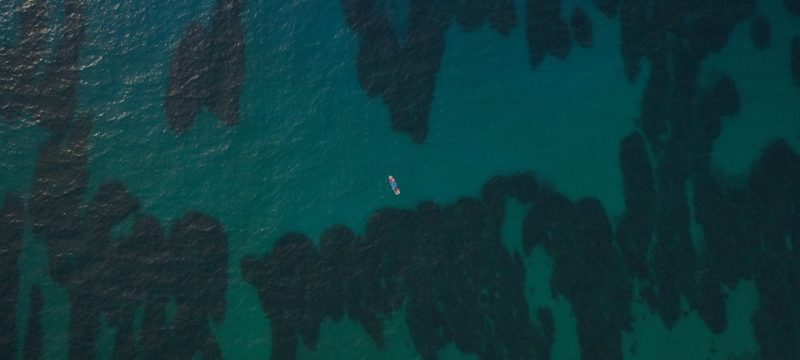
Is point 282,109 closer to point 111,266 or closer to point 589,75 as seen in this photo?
point 111,266

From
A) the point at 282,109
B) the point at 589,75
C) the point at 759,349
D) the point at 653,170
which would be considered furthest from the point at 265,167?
the point at 759,349

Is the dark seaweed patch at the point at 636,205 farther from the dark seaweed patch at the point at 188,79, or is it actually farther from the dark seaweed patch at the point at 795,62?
the dark seaweed patch at the point at 188,79

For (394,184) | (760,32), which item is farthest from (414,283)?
(760,32)

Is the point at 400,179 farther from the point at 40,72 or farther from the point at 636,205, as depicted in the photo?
the point at 40,72

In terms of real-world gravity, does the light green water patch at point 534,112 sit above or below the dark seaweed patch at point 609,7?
below

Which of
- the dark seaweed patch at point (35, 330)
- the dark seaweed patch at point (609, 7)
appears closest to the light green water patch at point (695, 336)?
the dark seaweed patch at point (609, 7)

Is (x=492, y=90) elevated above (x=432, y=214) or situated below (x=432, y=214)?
above
